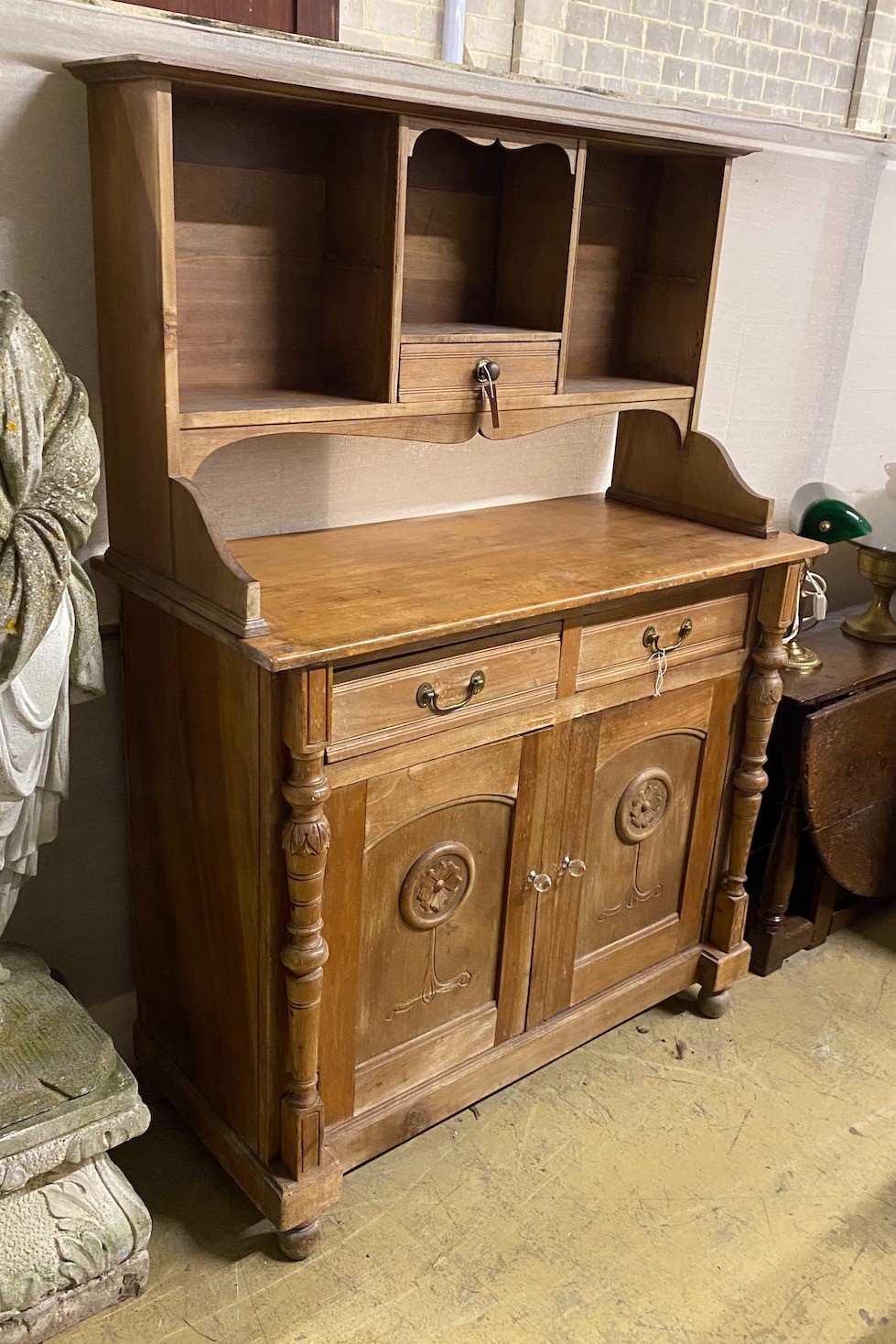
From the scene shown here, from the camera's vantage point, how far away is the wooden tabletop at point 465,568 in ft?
5.70

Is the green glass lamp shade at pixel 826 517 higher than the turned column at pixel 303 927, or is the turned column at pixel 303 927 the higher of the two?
the green glass lamp shade at pixel 826 517

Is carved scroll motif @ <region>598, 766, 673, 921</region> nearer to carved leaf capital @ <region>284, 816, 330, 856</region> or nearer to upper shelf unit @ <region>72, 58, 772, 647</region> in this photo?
upper shelf unit @ <region>72, 58, 772, 647</region>

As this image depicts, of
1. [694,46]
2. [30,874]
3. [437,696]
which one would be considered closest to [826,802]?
[437,696]

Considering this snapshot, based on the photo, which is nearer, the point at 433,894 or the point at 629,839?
the point at 433,894

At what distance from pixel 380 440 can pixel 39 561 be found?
0.89 meters

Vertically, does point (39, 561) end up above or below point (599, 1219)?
above

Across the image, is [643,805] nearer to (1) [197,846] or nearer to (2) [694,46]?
(1) [197,846]

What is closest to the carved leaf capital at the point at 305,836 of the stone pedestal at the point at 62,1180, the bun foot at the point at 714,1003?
the stone pedestal at the point at 62,1180

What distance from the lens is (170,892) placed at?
212 centimetres

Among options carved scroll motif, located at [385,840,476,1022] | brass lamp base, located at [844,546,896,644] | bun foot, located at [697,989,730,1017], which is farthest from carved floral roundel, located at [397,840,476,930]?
brass lamp base, located at [844,546,896,644]

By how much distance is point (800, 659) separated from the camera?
112 inches

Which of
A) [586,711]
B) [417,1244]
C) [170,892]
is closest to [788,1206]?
[417,1244]

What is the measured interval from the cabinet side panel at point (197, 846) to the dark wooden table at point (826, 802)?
142cm

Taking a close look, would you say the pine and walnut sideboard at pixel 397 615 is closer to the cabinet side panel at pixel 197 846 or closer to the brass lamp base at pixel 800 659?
the cabinet side panel at pixel 197 846
